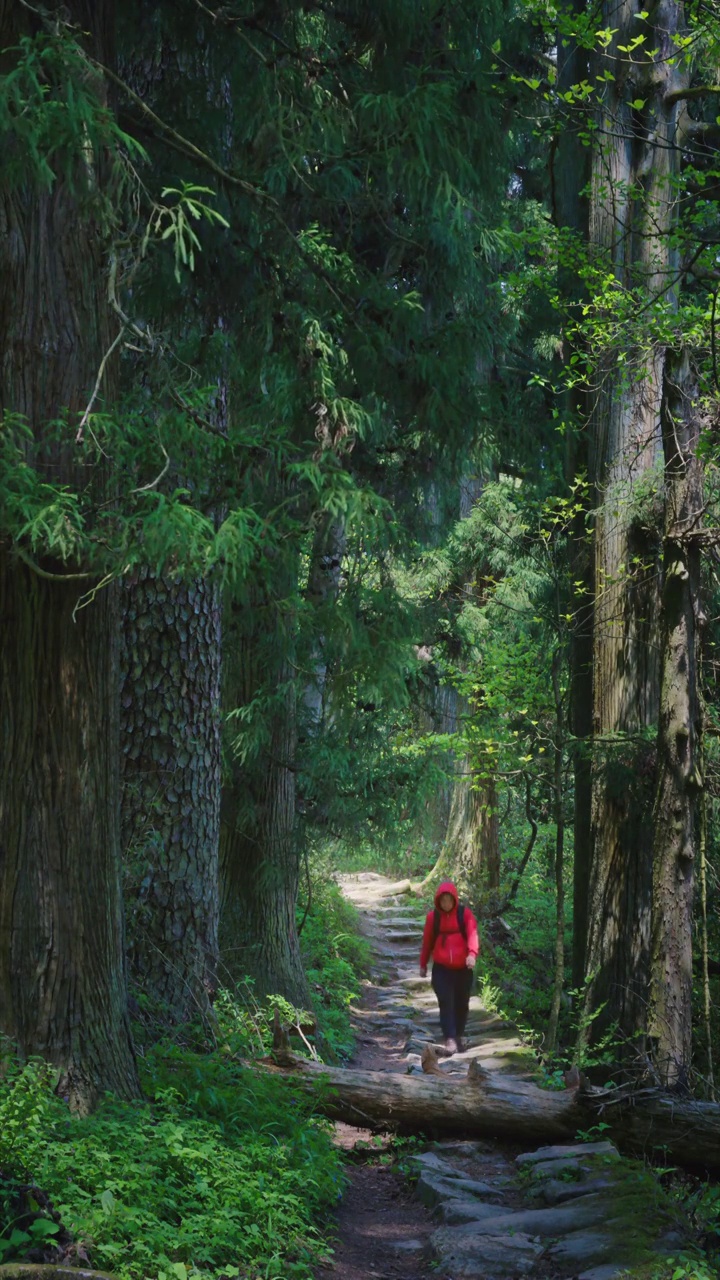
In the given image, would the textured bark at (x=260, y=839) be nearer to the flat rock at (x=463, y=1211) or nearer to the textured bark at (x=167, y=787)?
the textured bark at (x=167, y=787)

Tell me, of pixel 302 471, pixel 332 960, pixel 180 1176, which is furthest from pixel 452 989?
pixel 302 471

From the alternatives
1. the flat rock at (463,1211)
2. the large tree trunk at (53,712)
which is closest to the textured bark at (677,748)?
the flat rock at (463,1211)

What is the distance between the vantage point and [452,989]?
1052 cm

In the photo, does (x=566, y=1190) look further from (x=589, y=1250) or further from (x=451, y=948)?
(x=451, y=948)

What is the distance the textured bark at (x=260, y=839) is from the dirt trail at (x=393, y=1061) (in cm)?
146

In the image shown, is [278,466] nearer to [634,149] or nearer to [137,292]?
[137,292]

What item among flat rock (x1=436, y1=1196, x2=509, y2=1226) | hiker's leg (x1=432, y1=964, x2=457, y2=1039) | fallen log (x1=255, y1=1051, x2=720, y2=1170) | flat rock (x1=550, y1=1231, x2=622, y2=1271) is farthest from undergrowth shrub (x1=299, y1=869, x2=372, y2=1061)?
flat rock (x1=550, y1=1231, x2=622, y2=1271)

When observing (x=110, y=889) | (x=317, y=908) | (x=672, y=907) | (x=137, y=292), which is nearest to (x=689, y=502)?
(x=672, y=907)

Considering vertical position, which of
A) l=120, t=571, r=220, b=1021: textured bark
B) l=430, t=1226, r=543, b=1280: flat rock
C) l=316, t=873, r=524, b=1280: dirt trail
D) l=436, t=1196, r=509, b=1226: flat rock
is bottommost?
Answer: l=316, t=873, r=524, b=1280: dirt trail

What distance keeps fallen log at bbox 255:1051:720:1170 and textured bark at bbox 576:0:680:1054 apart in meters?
1.45

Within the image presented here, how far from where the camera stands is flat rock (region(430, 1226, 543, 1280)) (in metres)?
5.33

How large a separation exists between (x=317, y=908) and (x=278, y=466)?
446 inches

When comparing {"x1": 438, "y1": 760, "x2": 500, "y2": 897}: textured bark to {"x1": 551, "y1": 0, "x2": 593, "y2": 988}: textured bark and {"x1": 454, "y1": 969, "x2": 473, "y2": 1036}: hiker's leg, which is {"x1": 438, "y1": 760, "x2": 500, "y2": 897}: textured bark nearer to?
{"x1": 454, "y1": 969, "x2": 473, "y2": 1036}: hiker's leg

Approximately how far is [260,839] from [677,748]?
429 cm
